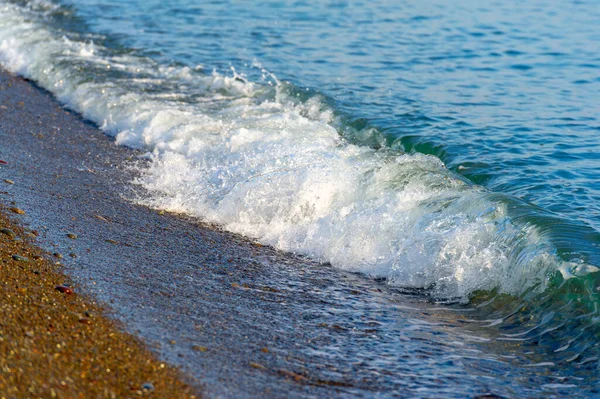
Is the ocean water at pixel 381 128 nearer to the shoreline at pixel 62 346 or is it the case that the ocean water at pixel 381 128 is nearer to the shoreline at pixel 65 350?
the shoreline at pixel 62 346

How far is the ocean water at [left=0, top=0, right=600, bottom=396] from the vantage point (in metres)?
6.34

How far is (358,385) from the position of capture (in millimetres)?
4539

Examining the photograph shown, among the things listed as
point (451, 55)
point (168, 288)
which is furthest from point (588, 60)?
point (168, 288)

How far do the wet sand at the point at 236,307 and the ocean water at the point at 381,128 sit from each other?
0.45 meters

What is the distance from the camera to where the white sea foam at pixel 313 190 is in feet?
21.1

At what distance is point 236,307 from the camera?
545 centimetres

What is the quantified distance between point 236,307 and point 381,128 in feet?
17.6

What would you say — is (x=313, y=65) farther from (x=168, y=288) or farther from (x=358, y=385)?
(x=358, y=385)

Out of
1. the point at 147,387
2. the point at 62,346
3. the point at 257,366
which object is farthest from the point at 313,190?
the point at 147,387

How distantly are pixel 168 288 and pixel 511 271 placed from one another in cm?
267

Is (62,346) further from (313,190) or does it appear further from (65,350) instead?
(313,190)

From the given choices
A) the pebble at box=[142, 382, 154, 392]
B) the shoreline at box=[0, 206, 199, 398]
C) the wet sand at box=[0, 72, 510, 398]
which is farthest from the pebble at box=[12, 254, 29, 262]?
the pebble at box=[142, 382, 154, 392]

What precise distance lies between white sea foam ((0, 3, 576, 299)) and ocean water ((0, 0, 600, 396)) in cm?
2

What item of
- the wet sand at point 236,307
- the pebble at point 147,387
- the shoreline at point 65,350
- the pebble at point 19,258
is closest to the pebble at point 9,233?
the wet sand at point 236,307
